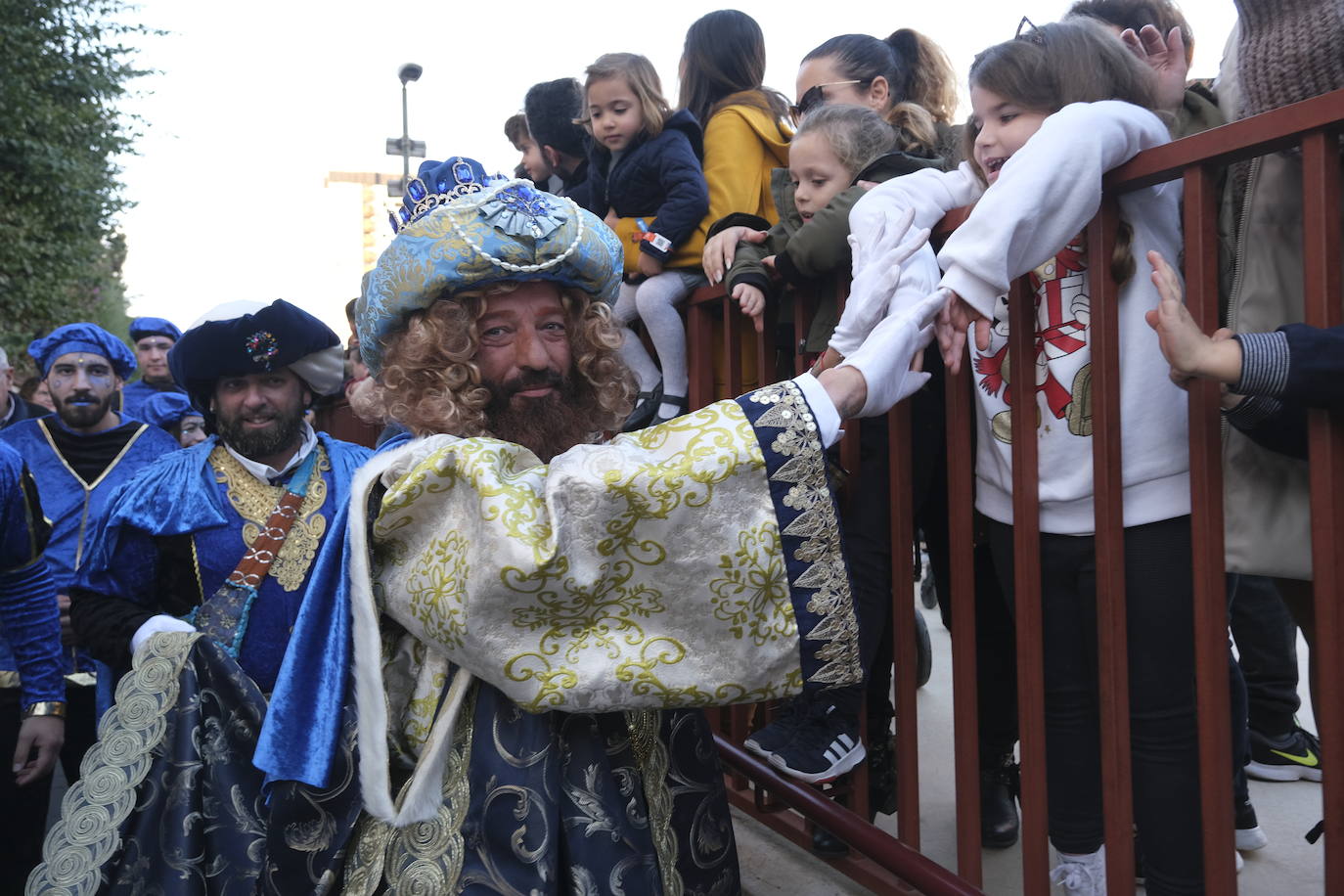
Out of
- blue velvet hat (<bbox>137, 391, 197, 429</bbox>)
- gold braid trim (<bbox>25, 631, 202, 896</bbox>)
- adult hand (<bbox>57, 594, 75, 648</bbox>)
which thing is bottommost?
adult hand (<bbox>57, 594, 75, 648</bbox>)

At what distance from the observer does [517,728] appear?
1.76 meters

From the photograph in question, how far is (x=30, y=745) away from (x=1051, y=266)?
296 centimetres

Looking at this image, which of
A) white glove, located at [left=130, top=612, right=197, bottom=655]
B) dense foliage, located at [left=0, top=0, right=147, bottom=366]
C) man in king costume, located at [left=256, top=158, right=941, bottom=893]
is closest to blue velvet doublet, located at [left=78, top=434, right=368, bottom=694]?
white glove, located at [left=130, top=612, right=197, bottom=655]

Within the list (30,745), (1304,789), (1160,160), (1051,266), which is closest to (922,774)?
(1304,789)

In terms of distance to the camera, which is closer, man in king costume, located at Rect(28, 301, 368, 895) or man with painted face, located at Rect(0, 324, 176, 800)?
man in king costume, located at Rect(28, 301, 368, 895)

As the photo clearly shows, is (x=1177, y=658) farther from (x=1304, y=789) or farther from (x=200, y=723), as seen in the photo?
(x=200, y=723)

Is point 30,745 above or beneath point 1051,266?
beneath

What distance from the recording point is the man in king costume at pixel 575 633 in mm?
1640

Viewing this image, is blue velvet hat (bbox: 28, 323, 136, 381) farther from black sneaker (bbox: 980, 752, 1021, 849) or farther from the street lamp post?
the street lamp post

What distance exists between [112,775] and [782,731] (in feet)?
4.60

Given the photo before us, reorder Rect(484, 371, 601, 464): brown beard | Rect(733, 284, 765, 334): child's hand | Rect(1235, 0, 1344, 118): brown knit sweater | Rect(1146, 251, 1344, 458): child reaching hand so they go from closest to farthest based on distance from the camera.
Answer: Rect(1146, 251, 1344, 458): child reaching hand
Rect(1235, 0, 1344, 118): brown knit sweater
Rect(484, 371, 601, 464): brown beard
Rect(733, 284, 765, 334): child's hand

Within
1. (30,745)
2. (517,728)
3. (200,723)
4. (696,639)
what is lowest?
(30,745)

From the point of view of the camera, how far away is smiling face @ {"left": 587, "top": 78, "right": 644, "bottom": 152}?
386 cm

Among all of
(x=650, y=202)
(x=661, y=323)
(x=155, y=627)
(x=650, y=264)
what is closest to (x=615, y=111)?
(x=650, y=202)
